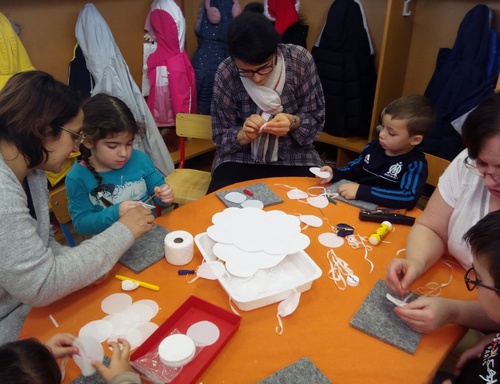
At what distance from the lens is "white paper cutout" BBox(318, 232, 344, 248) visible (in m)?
1.33

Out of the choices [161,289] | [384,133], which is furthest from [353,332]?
[384,133]

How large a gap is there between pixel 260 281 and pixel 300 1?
289cm

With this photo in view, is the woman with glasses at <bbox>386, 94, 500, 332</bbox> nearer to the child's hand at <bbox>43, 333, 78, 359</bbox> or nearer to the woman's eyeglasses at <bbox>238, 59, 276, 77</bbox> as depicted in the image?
the child's hand at <bbox>43, 333, 78, 359</bbox>

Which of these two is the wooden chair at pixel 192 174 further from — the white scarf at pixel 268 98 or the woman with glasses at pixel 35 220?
the woman with glasses at pixel 35 220

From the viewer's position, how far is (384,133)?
177 centimetres

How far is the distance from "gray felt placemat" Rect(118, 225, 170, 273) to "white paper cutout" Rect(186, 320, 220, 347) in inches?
10.9

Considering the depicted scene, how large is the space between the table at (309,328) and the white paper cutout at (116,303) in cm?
2

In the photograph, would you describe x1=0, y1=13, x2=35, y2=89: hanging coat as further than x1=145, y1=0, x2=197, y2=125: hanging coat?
No

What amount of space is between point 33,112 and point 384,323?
1030 millimetres

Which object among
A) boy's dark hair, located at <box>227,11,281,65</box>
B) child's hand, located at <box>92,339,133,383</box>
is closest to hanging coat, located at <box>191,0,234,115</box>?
boy's dark hair, located at <box>227,11,281,65</box>

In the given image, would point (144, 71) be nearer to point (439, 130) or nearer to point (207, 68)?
point (207, 68)

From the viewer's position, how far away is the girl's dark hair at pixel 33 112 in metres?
1.03

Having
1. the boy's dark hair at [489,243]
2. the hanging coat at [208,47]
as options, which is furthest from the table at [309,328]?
the hanging coat at [208,47]

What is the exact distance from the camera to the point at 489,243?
87 cm
